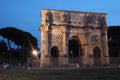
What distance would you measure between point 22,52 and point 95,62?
101ft

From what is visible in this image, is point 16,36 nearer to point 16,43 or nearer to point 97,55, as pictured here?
point 16,43

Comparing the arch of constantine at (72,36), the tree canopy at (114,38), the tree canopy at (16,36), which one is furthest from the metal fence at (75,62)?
the tree canopy at (16,36)

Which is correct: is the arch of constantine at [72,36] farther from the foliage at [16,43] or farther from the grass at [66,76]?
the foliage at [16,43]

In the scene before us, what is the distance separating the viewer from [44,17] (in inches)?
1948

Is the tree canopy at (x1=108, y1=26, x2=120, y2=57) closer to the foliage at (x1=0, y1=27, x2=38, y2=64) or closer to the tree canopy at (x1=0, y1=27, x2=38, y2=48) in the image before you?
the foliage at (x1=0, y1=27, x2=38, y2=64)

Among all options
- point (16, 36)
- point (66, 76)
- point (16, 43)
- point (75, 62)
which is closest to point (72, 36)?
point (75, 62)

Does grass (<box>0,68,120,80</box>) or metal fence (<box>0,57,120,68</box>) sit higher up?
metal fence (<box>0,57,120,68</box>)

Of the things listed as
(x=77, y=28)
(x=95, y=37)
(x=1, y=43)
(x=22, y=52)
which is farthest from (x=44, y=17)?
(x=1, y=43)

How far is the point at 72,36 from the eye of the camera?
51.7 metres

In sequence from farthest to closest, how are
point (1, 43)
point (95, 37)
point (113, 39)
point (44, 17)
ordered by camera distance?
1. point (1, 43)
2. point (113, 39)
3. point (95, 37)
4. point (44, 17)

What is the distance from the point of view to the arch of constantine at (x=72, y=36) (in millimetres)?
49094

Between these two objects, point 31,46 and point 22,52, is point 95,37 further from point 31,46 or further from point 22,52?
point 31,46

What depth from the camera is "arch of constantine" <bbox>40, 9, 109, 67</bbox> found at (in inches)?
1933

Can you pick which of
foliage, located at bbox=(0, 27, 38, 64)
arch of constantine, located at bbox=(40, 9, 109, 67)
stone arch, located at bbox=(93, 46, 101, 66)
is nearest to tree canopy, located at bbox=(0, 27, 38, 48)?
foliage, located at bbox=(0, 27, 38, 64)
